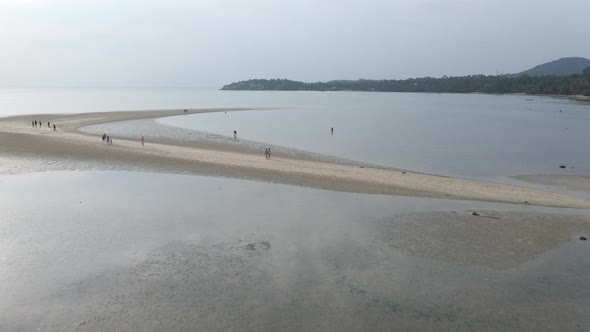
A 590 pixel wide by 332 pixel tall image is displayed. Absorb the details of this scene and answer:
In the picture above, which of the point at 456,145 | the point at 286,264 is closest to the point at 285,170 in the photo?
the point at 286,264

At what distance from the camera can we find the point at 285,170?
28.1 metres

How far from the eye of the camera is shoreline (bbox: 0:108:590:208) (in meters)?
22.6

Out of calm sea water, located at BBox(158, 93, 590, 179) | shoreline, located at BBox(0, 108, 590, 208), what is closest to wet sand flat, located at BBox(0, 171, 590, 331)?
shoreline, located at BBox(0, 108, 590, 208)

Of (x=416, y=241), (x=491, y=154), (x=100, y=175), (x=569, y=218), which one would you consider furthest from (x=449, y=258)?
(x=491, y=154)

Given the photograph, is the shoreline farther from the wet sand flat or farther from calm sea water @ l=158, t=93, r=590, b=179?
calm sea water @ l=158, t=93, r=590, b=179

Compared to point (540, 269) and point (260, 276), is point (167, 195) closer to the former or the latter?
point (260, 276)

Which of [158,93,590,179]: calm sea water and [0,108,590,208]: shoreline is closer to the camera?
[0,108,590,208]: shoreline

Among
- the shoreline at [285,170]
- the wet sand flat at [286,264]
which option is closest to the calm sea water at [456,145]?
the shoreline at [285,170]

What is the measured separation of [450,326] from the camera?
10.1m

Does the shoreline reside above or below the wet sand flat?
above

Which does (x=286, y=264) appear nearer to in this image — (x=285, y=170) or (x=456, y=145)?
(x=285, y=170)

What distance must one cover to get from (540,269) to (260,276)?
8897mm

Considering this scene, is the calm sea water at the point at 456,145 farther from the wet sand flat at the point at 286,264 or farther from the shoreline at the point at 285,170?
the wet sand flat at the point at 286,264

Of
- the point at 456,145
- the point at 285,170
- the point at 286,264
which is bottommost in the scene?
the point at 286,264
